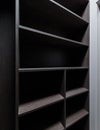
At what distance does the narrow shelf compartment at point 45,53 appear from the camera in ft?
4.53

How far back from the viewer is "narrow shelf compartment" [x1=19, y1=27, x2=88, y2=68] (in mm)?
1381

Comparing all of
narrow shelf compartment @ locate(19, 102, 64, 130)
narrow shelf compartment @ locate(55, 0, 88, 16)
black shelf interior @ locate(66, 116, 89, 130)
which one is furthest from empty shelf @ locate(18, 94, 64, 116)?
narrow shelf compartment @ locate(55, 0, 88, 16)

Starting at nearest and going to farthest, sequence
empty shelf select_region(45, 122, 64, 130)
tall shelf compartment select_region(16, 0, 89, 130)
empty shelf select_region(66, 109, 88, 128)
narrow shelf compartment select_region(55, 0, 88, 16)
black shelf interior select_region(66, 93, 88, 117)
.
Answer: tall shelf compartment select_region(16, 0, 89, 130), empty shelf select_region(45, 122, 64, 130), empty shelf select_region(66, 109, 88, 128), narrow shelf compartment select_region(55, 0, 88, 16), black shelf interior select_region(66, 93, 88, 117)

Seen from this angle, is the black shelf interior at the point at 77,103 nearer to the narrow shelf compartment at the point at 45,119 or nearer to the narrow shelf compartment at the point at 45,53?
the narrow shelf compartment at the point at 45,119

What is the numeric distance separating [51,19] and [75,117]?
128cm

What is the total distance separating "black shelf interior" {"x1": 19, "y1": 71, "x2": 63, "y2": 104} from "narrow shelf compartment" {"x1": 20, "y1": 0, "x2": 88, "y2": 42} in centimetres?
56

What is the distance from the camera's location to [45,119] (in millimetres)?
1558

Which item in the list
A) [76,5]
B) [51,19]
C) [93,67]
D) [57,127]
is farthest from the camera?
[93,67]

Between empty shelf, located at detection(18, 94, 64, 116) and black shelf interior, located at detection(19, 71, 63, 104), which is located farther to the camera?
black shelf interior, located at detection(19, 71, 63, 104)

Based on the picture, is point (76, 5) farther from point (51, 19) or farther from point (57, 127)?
point (57, 127)

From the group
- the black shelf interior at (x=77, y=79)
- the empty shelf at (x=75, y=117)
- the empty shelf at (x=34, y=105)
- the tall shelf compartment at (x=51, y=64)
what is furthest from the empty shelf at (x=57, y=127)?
the black shelf interior at (x=77, y=79)

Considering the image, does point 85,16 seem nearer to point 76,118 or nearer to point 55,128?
point 76,118

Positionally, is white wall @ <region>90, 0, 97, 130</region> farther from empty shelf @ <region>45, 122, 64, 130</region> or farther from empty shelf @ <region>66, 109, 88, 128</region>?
empty shelf @ <region>45, 122, 64, 130</region>

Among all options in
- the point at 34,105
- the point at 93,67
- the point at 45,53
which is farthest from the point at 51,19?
the point at 34,105
